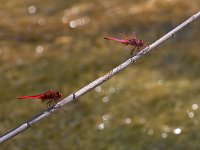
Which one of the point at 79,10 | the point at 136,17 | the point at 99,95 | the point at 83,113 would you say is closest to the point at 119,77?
the point at 99,95

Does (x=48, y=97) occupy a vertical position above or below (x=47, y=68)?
above

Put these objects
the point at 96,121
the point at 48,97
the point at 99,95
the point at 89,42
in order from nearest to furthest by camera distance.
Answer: the point at 48,97 → the point at 96,121 → the point at 99,95 → the point at 89,42

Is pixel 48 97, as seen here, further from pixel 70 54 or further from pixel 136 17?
pixel 136 17

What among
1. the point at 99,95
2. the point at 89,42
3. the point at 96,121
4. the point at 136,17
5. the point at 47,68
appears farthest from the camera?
the point at 136,17

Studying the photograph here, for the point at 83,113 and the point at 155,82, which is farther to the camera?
the point at 155,82

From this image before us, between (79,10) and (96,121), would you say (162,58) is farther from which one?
(79,10)

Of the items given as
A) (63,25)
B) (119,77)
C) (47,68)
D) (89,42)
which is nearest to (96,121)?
(119,77)
